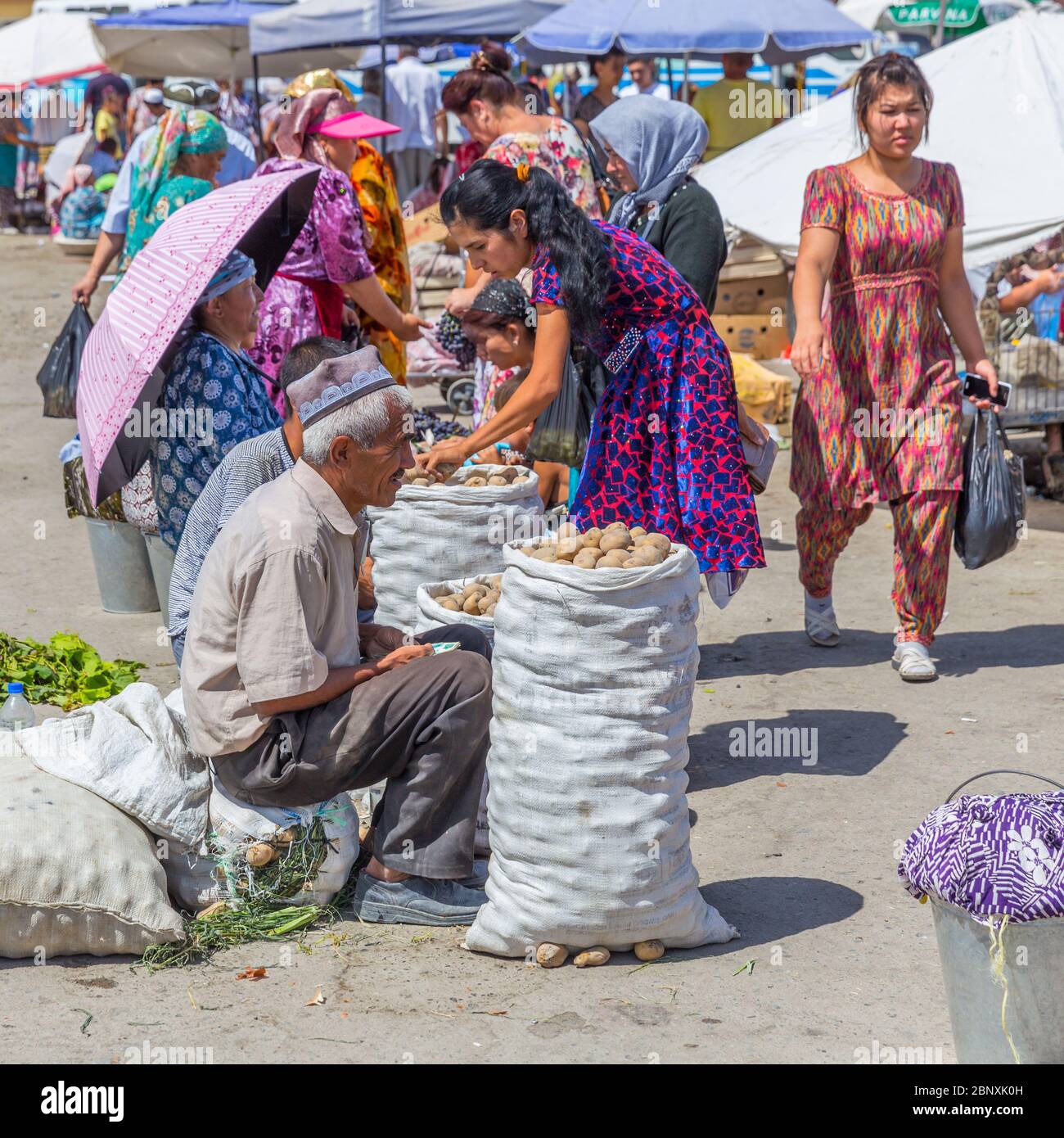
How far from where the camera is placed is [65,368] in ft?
21.7

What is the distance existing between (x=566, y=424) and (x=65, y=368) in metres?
2.89

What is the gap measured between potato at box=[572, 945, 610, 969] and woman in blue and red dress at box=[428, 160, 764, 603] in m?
1.38

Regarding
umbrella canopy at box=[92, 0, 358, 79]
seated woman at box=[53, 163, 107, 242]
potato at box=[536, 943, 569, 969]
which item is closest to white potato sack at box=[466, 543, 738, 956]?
potato at box=[536, 943, 569, 969]

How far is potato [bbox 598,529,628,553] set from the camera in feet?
11.5

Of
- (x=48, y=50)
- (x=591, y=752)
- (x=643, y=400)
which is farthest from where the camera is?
(x=48, y=50)

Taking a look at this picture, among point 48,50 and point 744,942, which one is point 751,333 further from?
point 48,50

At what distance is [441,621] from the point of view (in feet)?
13.8

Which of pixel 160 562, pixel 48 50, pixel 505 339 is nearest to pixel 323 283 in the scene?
pixel 505 339

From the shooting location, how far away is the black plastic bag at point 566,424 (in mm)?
4656

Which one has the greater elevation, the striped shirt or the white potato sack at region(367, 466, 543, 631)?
the striped shirt

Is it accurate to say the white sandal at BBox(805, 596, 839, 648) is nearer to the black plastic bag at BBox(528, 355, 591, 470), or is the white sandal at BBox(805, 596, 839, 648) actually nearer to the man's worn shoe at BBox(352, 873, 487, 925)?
the black plastic bag at BBox(528, 355, 591, 470)

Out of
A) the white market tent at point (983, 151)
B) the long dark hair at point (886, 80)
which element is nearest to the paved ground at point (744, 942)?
the long dark hair at point (886, 80)

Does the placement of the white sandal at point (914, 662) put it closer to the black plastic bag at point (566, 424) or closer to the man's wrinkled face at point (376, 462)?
the black plastic bag at point (566, 424)

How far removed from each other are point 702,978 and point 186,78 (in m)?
18.9
